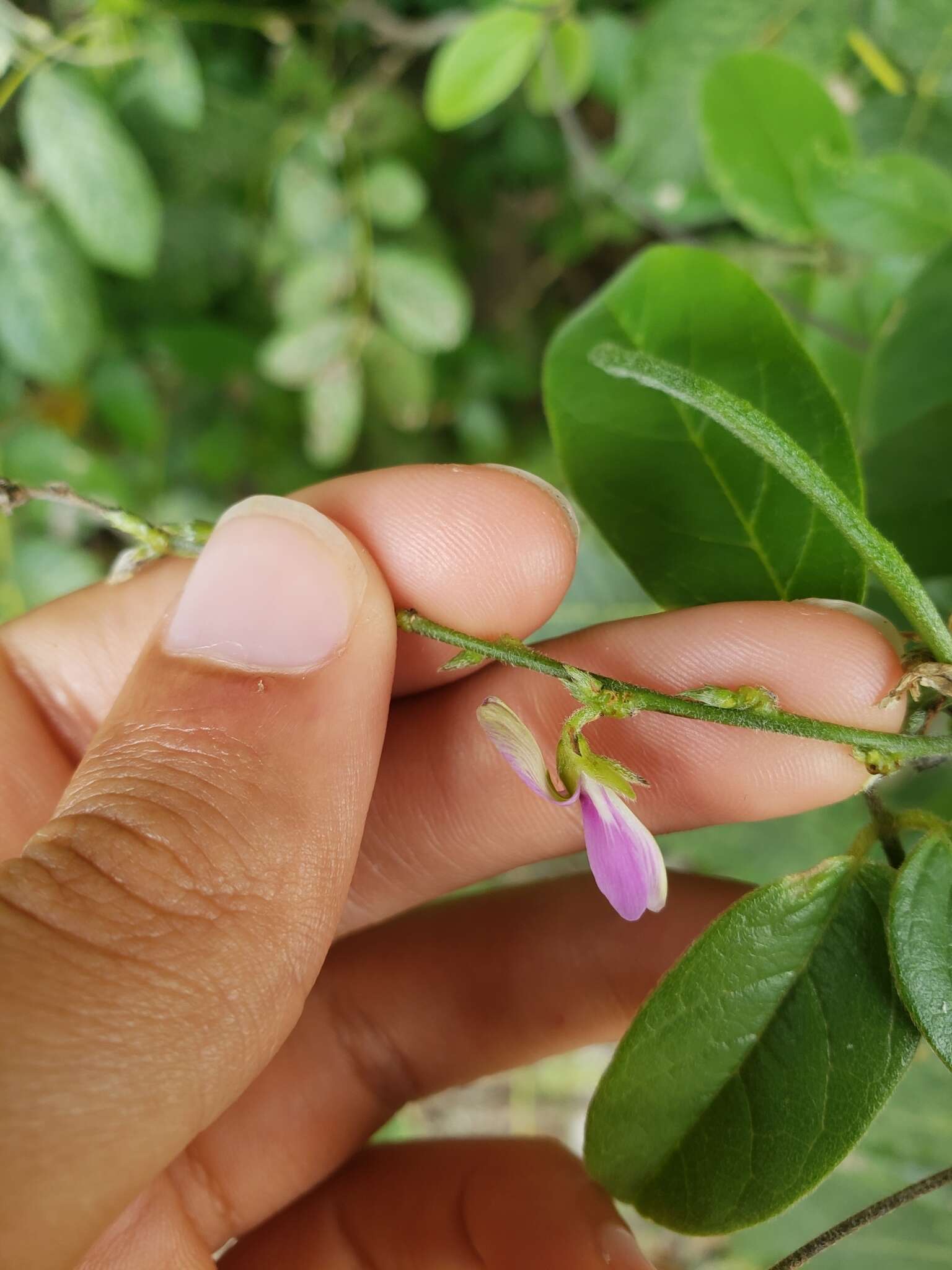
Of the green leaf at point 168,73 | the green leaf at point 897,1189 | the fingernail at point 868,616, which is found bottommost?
the green leaf at point 897,1189

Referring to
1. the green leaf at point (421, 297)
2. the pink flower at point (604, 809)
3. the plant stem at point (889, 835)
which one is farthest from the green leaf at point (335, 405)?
the plant stem at point (889, 835)

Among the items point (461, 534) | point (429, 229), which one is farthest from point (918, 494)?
point (429, 229)

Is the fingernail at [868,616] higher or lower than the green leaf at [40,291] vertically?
lower

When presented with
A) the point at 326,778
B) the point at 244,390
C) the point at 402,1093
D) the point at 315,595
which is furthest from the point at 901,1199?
the point at 244,390

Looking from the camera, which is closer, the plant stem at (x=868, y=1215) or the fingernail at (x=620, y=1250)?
the plant stem at (x=868, y=1215)

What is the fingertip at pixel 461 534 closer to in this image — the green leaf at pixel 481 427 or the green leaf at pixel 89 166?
the green leaf at pixel 89 166

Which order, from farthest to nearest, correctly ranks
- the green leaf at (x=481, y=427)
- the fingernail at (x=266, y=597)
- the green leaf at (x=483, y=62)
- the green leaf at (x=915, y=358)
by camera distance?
the green leaf at (x=481, y=427), the green leaf at (x=483, y=62), the green leaf at (x=915, y=358), the fingernail at (x=266, y=597)

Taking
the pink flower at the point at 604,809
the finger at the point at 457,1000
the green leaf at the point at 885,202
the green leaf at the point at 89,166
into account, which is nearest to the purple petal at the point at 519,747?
the pink flower at the point at 604,809

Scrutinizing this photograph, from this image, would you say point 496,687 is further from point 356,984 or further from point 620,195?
point 620,195

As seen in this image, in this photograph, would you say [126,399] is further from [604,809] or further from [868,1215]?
[868,1215]

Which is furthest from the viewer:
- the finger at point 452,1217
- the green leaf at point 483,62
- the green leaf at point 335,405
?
the green leaf at point 335,405
